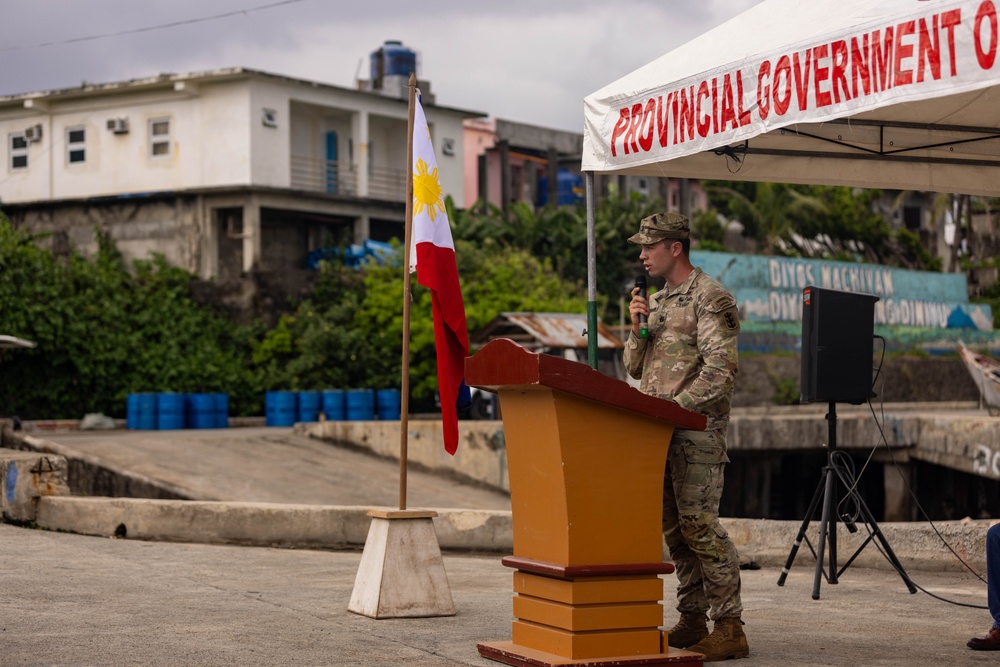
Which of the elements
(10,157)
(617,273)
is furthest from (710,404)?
(10,157)

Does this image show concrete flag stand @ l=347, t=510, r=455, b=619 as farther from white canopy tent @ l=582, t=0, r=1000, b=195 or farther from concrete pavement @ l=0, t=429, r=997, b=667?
white canopy tent @ l=582, t=0, r=1000, b=195

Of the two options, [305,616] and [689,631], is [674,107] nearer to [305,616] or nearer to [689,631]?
[689,631]

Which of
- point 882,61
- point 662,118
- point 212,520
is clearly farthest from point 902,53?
point 212,520

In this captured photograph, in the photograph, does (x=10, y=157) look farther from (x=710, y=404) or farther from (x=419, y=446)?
(x=710, y=404)

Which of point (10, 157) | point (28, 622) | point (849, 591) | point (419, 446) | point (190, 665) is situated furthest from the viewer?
point (10, 157)

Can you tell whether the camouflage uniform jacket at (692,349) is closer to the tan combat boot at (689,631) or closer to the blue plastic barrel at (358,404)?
the tan combat boot at (689,631)

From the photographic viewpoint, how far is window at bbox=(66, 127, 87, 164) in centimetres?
3841

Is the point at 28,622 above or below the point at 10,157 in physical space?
below

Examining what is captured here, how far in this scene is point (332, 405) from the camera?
1153 inches

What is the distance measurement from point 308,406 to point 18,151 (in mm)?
16564

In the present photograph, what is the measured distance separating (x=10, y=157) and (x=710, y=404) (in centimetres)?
3788

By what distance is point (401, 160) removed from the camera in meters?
41.9

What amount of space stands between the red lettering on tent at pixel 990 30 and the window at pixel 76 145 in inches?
1425

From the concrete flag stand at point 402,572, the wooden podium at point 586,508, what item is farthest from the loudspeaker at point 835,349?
the wooden podium at point 586,508
